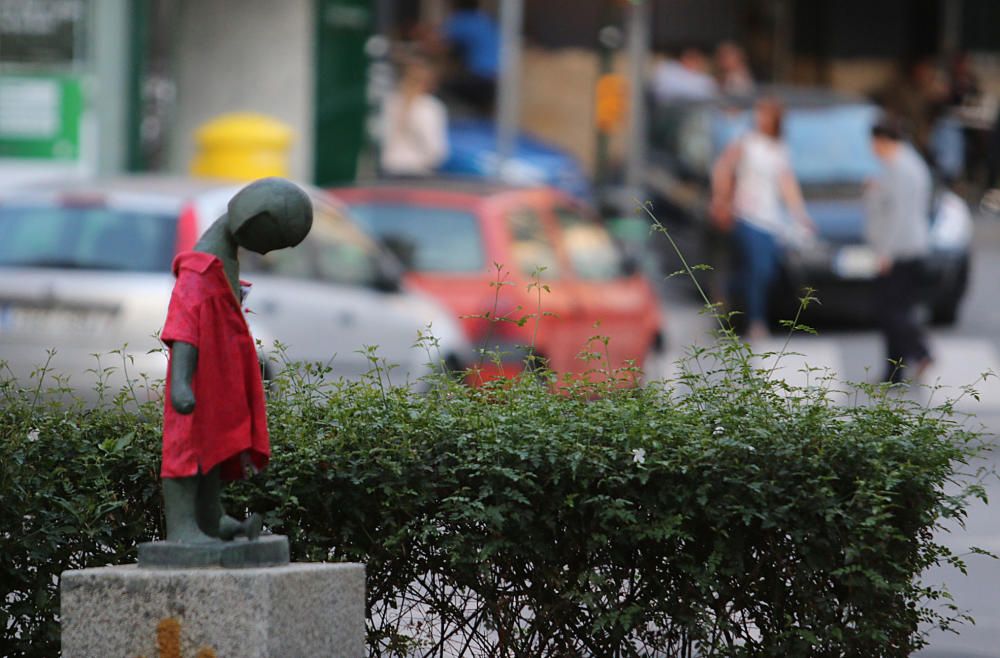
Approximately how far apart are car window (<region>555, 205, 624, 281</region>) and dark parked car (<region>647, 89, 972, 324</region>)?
332 centimetres

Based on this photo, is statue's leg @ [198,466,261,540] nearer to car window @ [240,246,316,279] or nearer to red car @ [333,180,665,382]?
car window @ [240,246,316,279]

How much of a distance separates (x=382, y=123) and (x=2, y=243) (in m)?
12.0

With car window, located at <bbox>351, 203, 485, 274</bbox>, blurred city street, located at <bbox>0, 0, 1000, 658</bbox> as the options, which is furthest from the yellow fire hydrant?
car window, located at <bbox>351, 203, 485, 274</bbox>

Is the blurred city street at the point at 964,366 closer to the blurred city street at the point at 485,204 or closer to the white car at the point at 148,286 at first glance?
the blurred city street at the point at 485,204

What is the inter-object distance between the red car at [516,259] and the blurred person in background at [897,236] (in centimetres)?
160

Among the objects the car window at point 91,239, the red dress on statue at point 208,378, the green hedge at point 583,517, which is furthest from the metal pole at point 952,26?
the red dress on statue at point 208,378

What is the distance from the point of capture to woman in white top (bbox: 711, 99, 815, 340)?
16.9 meters

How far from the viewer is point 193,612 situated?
16.6 feet

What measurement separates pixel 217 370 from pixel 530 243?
785 centimetres

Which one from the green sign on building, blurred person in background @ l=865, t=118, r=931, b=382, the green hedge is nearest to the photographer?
the green hedge

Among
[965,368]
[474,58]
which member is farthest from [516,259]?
[474,58]

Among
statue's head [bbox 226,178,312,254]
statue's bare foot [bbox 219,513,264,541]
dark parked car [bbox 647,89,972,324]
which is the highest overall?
statue's head [bbox 226,178,312,254]

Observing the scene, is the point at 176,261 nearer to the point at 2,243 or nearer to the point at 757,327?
the point at 2,243

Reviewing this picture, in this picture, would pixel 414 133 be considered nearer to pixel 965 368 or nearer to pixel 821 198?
pixel 821 198
